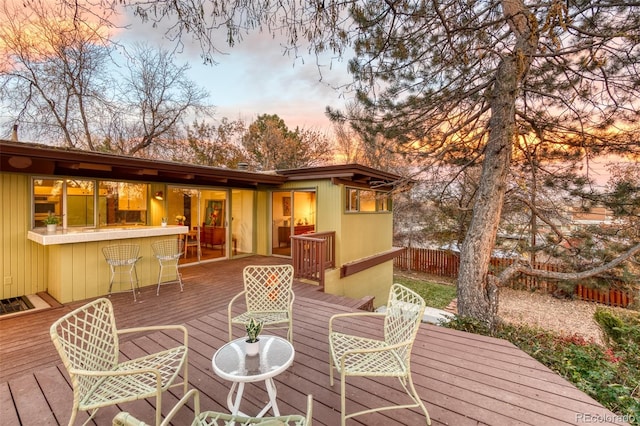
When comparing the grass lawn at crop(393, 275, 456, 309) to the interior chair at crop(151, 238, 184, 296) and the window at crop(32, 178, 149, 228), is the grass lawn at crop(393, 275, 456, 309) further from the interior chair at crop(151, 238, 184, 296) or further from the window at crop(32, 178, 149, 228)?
the window at crop(32, 178, 149, 228)

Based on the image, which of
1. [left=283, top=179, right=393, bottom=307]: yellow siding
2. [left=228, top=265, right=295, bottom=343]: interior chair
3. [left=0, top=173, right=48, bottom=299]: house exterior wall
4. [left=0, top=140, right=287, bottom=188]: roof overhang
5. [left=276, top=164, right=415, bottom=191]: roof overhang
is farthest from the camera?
[left=283, top=179, right=393, bottom=307]: yellow siding

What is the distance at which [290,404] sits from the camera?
2.05 meters

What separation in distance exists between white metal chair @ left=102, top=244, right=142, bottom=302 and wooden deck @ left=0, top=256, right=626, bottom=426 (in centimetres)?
112

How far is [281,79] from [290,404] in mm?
3202

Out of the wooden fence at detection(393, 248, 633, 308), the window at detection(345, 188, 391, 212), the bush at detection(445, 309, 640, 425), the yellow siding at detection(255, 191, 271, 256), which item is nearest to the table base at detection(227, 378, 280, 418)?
the bush at detection(445, 309, 640, 425)

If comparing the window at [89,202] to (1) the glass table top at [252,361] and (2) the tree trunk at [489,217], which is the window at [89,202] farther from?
(2) the tree trunk at [489,217]

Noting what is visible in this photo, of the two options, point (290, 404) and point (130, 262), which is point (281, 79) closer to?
point (290, 404)

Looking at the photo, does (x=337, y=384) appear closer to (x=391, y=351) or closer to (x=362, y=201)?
(x=391, y=351)

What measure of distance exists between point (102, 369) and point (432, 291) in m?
10.7

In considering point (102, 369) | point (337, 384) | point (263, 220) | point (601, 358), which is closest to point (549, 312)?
point (601, 358)

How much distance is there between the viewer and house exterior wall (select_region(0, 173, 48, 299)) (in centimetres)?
449

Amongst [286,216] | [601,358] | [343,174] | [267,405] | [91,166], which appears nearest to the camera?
[267,405]

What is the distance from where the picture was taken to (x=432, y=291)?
34.8 ft

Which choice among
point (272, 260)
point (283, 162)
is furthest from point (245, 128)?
point (272, 260)
